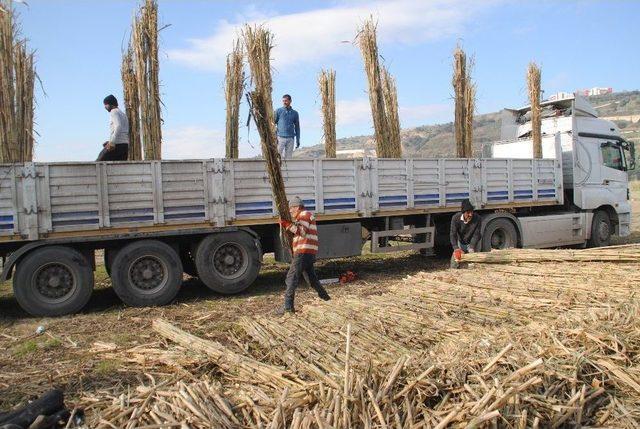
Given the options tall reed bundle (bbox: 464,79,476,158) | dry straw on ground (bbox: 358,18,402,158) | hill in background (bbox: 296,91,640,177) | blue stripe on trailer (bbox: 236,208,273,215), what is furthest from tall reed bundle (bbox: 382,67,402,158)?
hill in background (bbox: 296,91,640,177)

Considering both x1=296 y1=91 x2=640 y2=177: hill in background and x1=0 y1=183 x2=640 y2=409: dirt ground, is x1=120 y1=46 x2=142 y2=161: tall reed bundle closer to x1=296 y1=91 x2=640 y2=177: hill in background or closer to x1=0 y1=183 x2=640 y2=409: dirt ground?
x1=0 y1=183 x2=640 y2=409: dirt ground

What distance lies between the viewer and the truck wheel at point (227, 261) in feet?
30.7

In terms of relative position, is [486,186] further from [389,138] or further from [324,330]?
[324,330]

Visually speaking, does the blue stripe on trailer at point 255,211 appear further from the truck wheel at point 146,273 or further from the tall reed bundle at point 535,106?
the tall reed bundle at point 535,106

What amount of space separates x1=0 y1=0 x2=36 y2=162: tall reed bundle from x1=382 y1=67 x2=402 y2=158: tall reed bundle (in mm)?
6915

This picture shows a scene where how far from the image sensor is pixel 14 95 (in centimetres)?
902

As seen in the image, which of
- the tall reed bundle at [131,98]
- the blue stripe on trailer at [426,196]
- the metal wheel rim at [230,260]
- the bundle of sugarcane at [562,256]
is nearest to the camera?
the bundle of sugarcane at [562,256]

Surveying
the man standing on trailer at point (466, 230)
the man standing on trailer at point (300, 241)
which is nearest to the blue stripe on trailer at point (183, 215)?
the man standing on trailer at point (300, 241)

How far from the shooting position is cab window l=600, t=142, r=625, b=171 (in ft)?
47.3

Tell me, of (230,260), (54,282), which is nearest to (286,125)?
(230,260)

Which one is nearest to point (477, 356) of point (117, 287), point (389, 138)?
point (117, 287)

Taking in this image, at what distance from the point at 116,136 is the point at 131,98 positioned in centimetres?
106

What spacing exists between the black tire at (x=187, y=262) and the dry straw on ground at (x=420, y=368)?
11.8ft

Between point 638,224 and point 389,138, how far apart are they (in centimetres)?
1317
